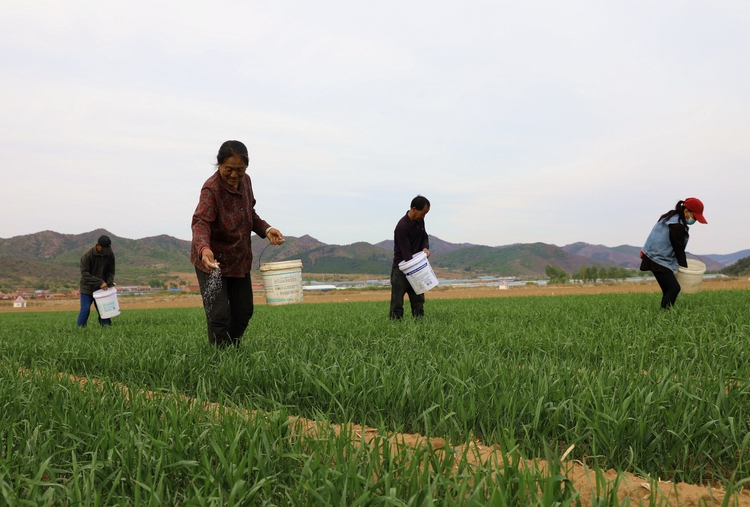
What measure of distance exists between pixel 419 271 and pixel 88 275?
19.0 feet

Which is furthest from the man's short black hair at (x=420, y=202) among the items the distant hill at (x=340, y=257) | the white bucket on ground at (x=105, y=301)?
the distant hill at (x=340, y=257)

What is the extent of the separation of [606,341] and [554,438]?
2.58 meters

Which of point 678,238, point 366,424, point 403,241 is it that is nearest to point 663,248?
point 678,238

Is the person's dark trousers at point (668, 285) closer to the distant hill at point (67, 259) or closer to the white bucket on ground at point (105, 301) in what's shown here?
the white bucket on ground at point (105, 301)

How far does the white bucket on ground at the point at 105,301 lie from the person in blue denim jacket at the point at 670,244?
26.4 feet

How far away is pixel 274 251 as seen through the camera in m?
146

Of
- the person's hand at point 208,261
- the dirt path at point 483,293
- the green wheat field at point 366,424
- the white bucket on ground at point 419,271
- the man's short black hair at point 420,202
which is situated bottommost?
the dirt path at point 483,293

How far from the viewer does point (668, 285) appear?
6.71 m

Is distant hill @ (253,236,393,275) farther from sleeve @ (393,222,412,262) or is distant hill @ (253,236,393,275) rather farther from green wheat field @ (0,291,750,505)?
green wheat field @ (0,291,750,505)

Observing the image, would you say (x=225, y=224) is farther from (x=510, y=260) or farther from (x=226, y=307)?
(x=510, y=260)

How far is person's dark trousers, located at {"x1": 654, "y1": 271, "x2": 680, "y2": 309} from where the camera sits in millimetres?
6652

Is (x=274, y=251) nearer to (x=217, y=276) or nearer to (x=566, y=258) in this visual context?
(x=566, y=258)

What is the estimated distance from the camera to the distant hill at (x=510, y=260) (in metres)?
155

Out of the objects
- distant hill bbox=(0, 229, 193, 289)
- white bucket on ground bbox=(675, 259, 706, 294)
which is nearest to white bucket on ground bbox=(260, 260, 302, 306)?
white bucket on ground bbox=(675, 259, 706, 294)
